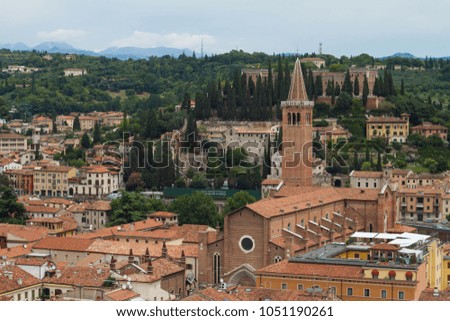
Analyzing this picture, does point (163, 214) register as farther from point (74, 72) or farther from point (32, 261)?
point (74, 72)

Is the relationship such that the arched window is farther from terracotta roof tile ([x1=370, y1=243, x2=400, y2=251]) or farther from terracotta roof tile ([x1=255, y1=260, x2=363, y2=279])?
terracotta roof tile ([x1=370, y1=243, x2=400, y2=251])

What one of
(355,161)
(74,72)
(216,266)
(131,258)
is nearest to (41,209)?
(355,161)

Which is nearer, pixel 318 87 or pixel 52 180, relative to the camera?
pixel 52 180

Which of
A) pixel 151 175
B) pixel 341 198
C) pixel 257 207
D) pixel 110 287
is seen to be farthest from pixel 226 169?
pixel 110 287

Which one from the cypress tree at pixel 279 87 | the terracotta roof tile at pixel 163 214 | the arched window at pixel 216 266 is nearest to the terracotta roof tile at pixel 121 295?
the arched window at pixel 216 266

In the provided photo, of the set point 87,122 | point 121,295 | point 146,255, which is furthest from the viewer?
point 87,122
